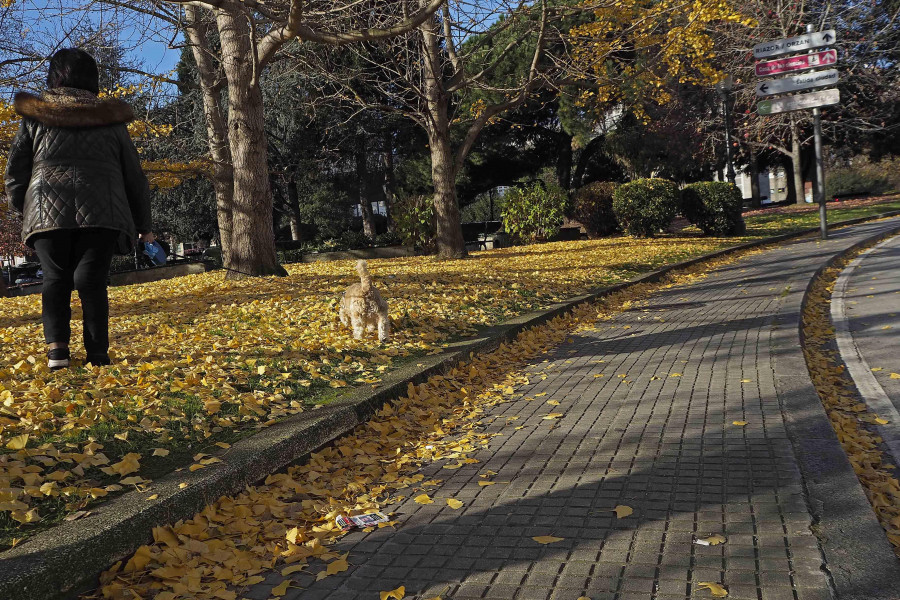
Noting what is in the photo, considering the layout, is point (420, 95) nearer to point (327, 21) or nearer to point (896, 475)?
point (327, 21)

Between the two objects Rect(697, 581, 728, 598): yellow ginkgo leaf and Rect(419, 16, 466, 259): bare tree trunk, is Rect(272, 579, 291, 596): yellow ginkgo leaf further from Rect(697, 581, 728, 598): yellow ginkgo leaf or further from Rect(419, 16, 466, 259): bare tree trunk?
Rect(419, 16, 466, 259): bare tree trunk

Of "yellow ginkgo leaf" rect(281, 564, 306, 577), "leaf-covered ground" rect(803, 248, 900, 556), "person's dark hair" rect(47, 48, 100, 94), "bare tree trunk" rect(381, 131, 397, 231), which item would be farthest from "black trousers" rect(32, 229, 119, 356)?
"bare tree trunk" rect(381, 131, 397, 231)

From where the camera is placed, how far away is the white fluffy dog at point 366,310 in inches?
253

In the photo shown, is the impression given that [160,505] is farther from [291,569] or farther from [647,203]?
[647,203]

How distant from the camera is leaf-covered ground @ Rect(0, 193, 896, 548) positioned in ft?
11.0

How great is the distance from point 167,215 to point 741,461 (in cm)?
3455

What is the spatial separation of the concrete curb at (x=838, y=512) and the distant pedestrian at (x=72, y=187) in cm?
446

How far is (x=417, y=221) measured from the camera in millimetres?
20906

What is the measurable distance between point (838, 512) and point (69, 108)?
16.5 ft

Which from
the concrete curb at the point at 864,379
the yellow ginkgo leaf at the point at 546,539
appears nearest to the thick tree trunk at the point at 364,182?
the concrete curb at the point at 864,379

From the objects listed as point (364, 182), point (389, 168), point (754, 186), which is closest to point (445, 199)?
point (389, 168)

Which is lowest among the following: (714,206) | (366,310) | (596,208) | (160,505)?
(160,505)

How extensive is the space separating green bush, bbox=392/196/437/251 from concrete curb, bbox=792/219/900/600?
16.5 metres

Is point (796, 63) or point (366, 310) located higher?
point (796, 63)
